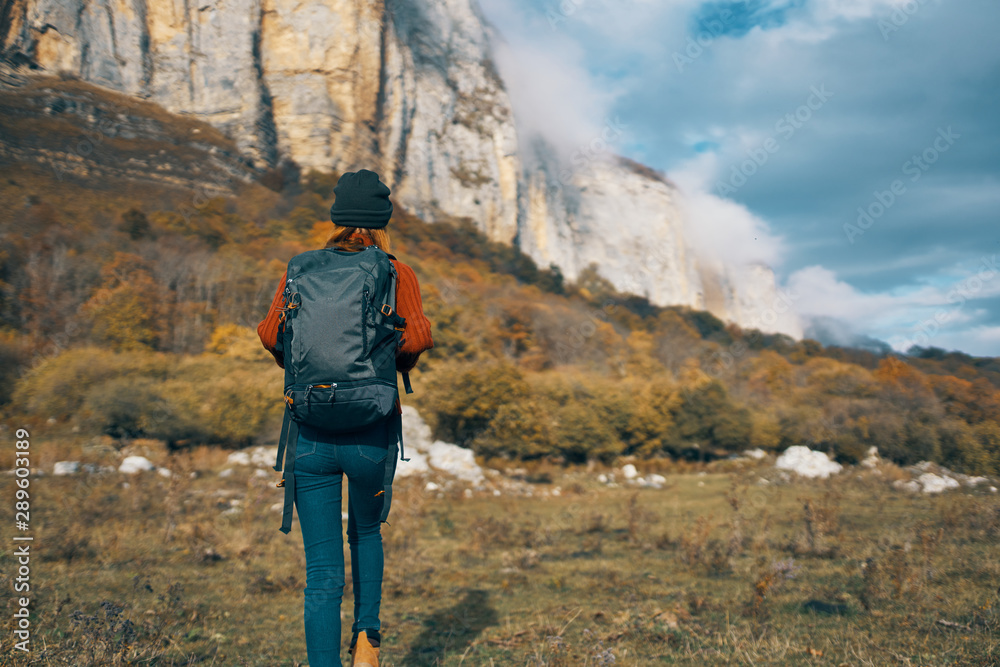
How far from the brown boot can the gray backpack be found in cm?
42

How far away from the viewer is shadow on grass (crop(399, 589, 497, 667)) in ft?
8.68

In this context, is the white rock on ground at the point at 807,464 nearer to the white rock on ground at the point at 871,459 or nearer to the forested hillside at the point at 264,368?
the white rock on ground at the point at 871,459

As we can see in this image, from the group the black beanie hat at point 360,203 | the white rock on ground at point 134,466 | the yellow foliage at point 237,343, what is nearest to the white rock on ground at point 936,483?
the black beanie hat at point 360,203

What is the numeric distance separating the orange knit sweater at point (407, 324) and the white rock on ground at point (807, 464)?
19.2 m

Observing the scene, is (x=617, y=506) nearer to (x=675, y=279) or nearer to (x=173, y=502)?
(x=173, y=502)

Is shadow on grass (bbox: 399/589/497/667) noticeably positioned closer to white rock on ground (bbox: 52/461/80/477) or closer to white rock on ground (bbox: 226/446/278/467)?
white rock on ground (bbox: 52/461/80/477)

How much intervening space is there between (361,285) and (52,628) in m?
2.50

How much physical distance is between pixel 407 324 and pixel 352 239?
35 centimetres

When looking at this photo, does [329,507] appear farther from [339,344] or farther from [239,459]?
[239,459]

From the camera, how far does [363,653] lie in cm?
174

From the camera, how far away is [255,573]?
4.40 m

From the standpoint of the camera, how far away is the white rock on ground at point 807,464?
1858 centimetres

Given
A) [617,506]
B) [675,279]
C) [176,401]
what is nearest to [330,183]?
[176,401]

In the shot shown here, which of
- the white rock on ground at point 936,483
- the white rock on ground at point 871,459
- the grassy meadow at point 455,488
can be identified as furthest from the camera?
the white rock on ground at point 871,459
